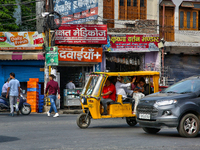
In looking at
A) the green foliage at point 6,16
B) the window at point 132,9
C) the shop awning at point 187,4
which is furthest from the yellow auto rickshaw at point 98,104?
the green foliage at point 6,16

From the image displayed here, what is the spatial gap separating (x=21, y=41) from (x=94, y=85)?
503 inches

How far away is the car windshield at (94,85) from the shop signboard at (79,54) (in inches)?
442

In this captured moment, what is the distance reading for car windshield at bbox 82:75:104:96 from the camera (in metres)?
11.4

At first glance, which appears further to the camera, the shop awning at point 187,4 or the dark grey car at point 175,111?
the shop awning at point 187,4

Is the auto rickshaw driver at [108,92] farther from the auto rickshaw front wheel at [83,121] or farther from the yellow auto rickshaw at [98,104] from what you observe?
the auto rickshaw front wheel at [83,121]

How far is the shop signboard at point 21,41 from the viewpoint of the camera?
23031mm

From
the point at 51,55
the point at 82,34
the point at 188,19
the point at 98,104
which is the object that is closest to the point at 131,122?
the point at 98,104

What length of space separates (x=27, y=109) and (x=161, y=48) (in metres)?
11.6

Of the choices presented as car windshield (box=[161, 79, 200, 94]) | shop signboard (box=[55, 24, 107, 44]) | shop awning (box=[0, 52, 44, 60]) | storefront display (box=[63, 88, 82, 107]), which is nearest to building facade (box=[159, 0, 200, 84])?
shop signboard (box=[55, 24, 107, 44])

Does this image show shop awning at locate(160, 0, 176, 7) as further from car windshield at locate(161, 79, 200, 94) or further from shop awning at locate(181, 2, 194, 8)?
car windshield at locate(161, 79, 200, 94)

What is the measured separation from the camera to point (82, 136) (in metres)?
9.37

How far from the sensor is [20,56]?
22859 millimetres

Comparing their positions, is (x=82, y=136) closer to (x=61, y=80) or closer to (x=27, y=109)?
(x=27, y=109)

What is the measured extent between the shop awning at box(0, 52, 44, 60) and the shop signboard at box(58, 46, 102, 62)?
138cm
